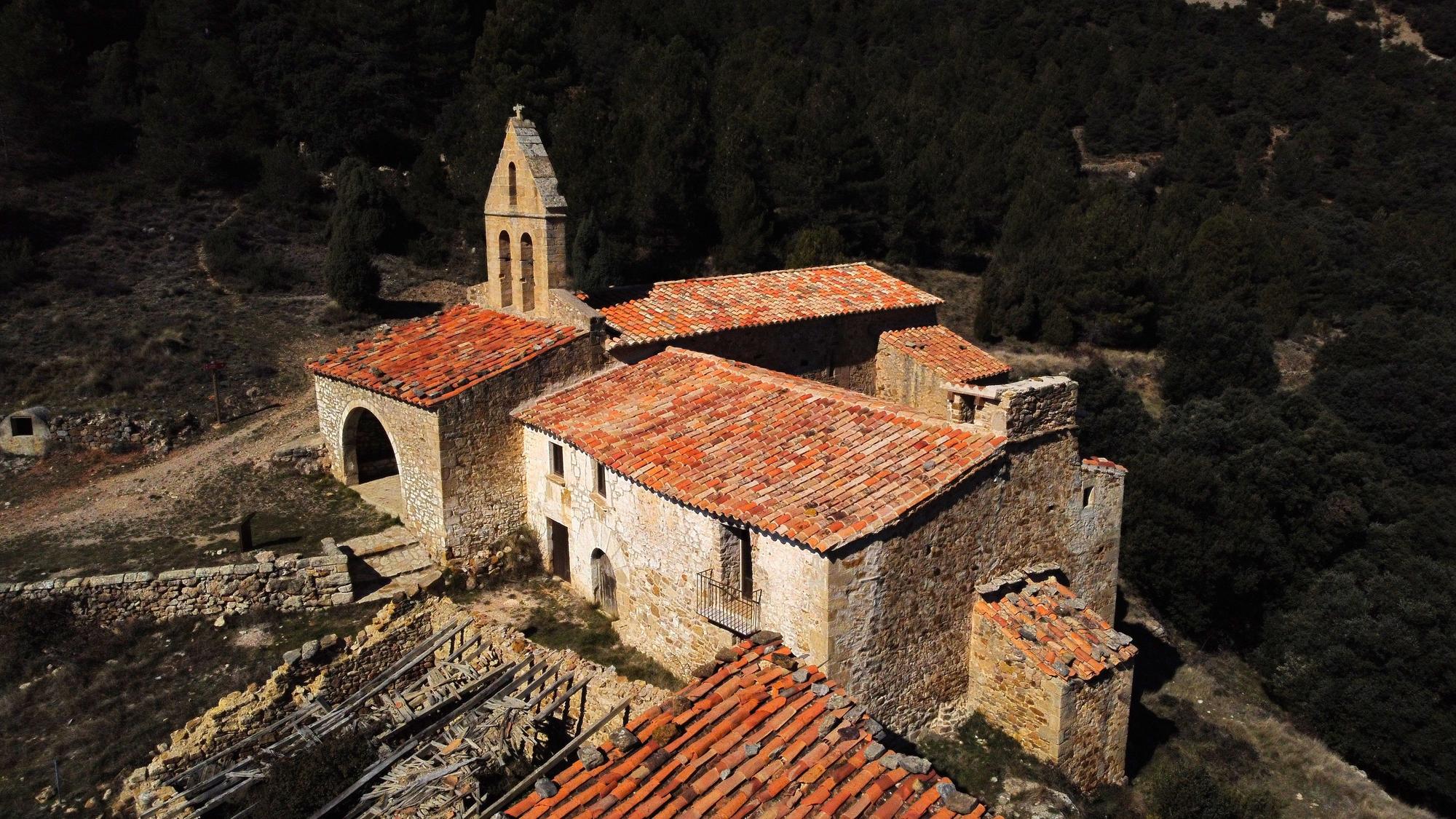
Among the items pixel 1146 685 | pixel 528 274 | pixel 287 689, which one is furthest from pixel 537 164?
pixel 1146 685

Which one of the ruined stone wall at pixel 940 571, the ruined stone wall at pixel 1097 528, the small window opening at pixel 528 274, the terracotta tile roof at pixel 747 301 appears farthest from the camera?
the terracotta tile roof at pixel 747 301

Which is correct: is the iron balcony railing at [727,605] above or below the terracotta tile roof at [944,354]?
below

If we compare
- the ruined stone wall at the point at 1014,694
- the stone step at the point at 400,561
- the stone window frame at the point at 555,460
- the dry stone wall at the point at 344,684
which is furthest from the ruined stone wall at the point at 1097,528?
the stone step at the point at 400,561

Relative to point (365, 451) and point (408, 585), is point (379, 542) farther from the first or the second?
point (365, 451)

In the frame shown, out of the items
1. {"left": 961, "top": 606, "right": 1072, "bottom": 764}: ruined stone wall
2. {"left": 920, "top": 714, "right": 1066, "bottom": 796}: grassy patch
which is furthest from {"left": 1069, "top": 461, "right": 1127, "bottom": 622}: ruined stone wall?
{"left": 920, "top": 714, "right": 1066, "bottom": 796}: grassy patch

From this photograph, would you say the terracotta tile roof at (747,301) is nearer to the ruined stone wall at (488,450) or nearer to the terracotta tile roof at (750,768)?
the ruined stone wall at (488,450)

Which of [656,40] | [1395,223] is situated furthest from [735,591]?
[1395,223]

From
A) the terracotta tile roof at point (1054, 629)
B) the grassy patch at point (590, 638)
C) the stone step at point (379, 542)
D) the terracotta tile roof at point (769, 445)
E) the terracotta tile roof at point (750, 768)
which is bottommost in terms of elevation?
the grassy patch at point (590, 638)
